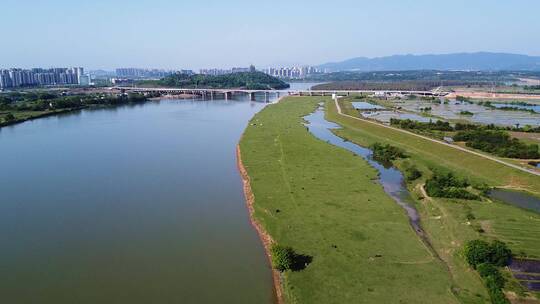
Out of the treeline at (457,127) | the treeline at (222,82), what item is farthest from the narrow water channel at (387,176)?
the treeline at (222,82)

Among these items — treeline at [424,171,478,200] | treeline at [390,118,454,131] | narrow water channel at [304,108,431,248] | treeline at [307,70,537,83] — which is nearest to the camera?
narrow water channel at [304,108,431,248]

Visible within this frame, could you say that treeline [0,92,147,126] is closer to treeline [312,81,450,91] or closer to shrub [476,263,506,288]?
shrub [476,263,506,288]

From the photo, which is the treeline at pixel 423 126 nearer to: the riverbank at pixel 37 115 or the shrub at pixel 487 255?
the shrub at pixel 487 255

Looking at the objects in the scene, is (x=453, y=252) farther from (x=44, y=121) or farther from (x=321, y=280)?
(x=44, y=121)

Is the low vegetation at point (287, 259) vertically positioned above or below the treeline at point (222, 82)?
below

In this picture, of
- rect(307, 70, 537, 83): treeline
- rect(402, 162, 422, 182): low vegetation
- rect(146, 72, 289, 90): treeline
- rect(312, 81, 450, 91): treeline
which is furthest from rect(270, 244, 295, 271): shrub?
rect(307, 70, 537, 83): treeline

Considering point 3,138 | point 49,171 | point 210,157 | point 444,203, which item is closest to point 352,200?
point 444,203
